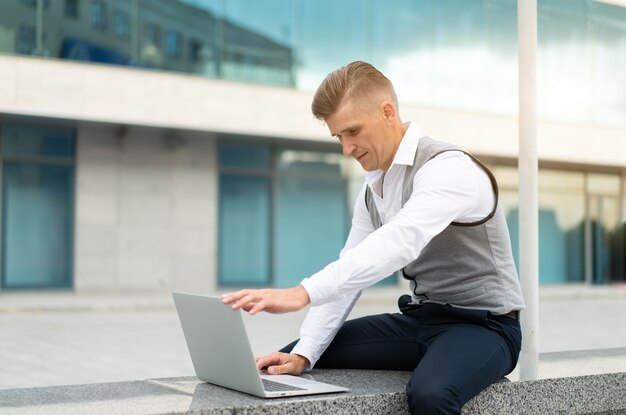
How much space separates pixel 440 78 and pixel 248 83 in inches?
218

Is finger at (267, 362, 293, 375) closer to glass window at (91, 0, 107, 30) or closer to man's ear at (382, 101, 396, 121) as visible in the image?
man's ear at (382, 101, 396, 121)

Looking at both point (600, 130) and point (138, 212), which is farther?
point (600, 130)

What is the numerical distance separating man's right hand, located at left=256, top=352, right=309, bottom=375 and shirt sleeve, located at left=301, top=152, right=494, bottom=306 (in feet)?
1.75

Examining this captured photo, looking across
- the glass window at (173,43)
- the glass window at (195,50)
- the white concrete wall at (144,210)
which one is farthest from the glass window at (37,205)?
the glass window at (195,50)

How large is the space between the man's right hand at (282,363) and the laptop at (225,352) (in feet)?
0.33

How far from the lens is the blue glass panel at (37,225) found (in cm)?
1931

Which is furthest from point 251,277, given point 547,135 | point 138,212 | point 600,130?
point 600,130

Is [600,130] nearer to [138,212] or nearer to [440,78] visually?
[440,78]

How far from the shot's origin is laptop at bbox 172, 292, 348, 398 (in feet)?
9.70

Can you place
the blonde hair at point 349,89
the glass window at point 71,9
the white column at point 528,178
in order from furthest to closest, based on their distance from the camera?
1. the glass window at point 71,9
2. the white column at point 528,178
3. the blonde hair at point 349,89

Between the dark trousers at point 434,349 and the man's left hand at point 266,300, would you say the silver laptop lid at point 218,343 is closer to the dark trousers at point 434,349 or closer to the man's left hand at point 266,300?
the man's left hand at point 266,300

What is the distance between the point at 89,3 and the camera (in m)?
19.2

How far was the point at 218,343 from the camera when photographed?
10.3 feet

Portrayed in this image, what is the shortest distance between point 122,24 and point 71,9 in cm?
115
